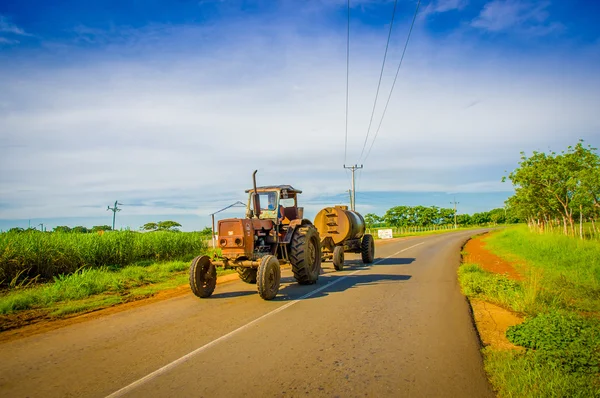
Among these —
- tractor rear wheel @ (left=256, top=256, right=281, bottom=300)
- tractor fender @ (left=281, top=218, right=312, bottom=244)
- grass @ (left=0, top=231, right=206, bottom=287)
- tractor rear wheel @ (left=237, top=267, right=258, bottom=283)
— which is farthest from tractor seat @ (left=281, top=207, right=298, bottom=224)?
grass @ (left=0, top=231, right=206, bottom=287)

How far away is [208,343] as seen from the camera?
601 cm

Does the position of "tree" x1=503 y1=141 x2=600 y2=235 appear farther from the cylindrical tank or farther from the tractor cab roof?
the tractor cab roof

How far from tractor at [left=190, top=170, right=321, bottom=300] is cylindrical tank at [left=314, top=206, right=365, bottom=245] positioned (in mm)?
4873

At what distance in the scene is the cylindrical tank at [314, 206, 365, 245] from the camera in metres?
17.3

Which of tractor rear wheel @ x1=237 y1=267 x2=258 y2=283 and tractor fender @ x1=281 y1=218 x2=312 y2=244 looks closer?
tractor fender @ x1=281 y1=218 x2=312 y2=244

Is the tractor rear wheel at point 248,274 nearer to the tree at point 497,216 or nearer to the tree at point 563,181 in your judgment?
the tree at point 563,181

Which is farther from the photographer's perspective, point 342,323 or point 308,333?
point 342,323

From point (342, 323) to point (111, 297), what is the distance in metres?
6.91

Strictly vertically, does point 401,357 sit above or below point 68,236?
below

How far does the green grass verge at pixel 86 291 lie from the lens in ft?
30.8

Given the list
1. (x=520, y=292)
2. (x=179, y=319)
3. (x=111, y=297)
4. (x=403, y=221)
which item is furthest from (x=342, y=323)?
(x=403, y=221)

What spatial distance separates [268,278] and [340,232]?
8498 millimetres

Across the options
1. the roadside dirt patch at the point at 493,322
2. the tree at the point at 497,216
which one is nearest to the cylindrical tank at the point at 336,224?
the roadside dirt patch at the point at 493,322

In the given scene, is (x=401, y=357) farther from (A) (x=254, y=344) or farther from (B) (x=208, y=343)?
(B) (x=208, y=343)
